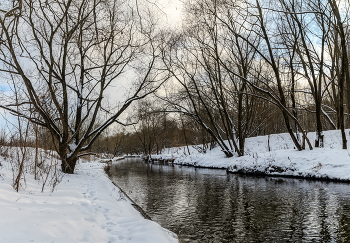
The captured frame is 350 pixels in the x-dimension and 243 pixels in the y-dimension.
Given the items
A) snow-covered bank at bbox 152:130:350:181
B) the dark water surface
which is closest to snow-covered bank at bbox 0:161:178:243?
the dark water surface

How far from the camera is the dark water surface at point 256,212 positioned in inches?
212

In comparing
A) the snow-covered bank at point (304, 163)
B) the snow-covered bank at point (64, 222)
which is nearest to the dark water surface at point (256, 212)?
the snow-covered bank at point (304, 163)

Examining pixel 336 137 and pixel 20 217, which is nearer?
pixel 20 217

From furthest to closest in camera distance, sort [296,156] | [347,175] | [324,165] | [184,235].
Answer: [296,156] → [324,165] → [347,175] → [184,235]

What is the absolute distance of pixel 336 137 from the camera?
1895 centimetres

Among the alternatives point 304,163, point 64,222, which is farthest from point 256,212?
point 304,163

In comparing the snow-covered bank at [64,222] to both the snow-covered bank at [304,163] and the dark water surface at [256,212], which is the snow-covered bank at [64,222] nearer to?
the dark water surface at [256,212]

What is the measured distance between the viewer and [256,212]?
23.3 ft

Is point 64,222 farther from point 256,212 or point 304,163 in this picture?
point 304,163

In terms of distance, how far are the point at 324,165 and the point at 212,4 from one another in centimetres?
1265

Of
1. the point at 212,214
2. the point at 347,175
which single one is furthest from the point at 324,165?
the point at 212,214

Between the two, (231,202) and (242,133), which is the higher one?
(242,133)

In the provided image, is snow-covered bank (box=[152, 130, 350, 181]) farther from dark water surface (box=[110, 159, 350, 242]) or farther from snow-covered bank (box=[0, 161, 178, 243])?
snow-covered bank (box=[0, 161, 178, 243])

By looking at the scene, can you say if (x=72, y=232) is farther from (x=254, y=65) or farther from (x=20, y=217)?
(x=254, y=65)
